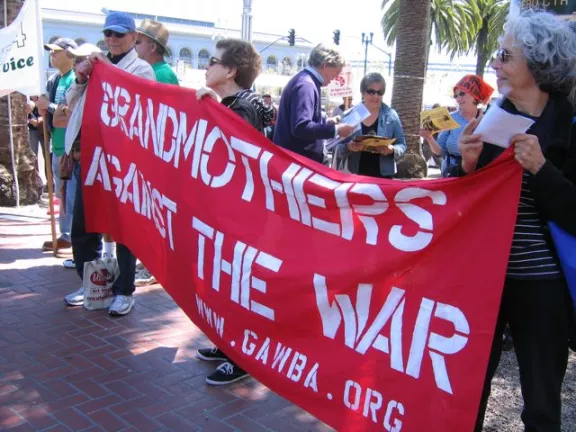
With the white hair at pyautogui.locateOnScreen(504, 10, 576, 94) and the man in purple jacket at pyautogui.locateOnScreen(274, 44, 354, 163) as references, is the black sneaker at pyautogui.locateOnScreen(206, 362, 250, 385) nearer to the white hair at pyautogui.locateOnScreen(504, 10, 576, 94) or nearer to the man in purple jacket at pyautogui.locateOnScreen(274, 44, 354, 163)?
the man in purple jacket at pyautogui.locateOnScreen(274, 44, 354, 163)

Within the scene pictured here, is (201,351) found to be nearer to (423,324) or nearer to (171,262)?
(171,262)

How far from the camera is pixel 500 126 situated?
87.1 inches

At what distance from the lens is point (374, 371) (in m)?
2.45

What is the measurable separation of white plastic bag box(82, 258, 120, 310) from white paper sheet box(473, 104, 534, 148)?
129 inches

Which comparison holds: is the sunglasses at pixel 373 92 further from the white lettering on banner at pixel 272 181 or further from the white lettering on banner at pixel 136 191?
the white lettering on banner at pixel 136 191

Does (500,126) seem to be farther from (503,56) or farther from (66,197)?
(66,197)

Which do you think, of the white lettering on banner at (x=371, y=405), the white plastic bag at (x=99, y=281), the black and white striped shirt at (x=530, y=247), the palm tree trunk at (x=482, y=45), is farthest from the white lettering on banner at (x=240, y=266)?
the palm tree trunk at (x=482, y=45)

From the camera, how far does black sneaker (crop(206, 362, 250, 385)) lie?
368cm

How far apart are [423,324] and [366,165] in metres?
3.13

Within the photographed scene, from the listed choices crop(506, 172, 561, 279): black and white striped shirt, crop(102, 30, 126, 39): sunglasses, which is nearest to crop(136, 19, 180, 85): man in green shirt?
crop(102, 30, 126, 39): sunglasses

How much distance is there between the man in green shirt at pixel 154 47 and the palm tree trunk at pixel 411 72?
8656mm

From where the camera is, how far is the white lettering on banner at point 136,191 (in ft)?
12.0

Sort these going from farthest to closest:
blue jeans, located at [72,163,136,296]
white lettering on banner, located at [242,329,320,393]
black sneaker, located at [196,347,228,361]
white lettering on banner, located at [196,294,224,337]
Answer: blue jeans, located at [72,163,136,296] < black sneaker, located at [196,347,228,361] < white lettering on banner, located at [196,294,224,337] < white lettering on banner, located at [242,329,320,393]

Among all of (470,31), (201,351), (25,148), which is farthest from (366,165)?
(470,31)
